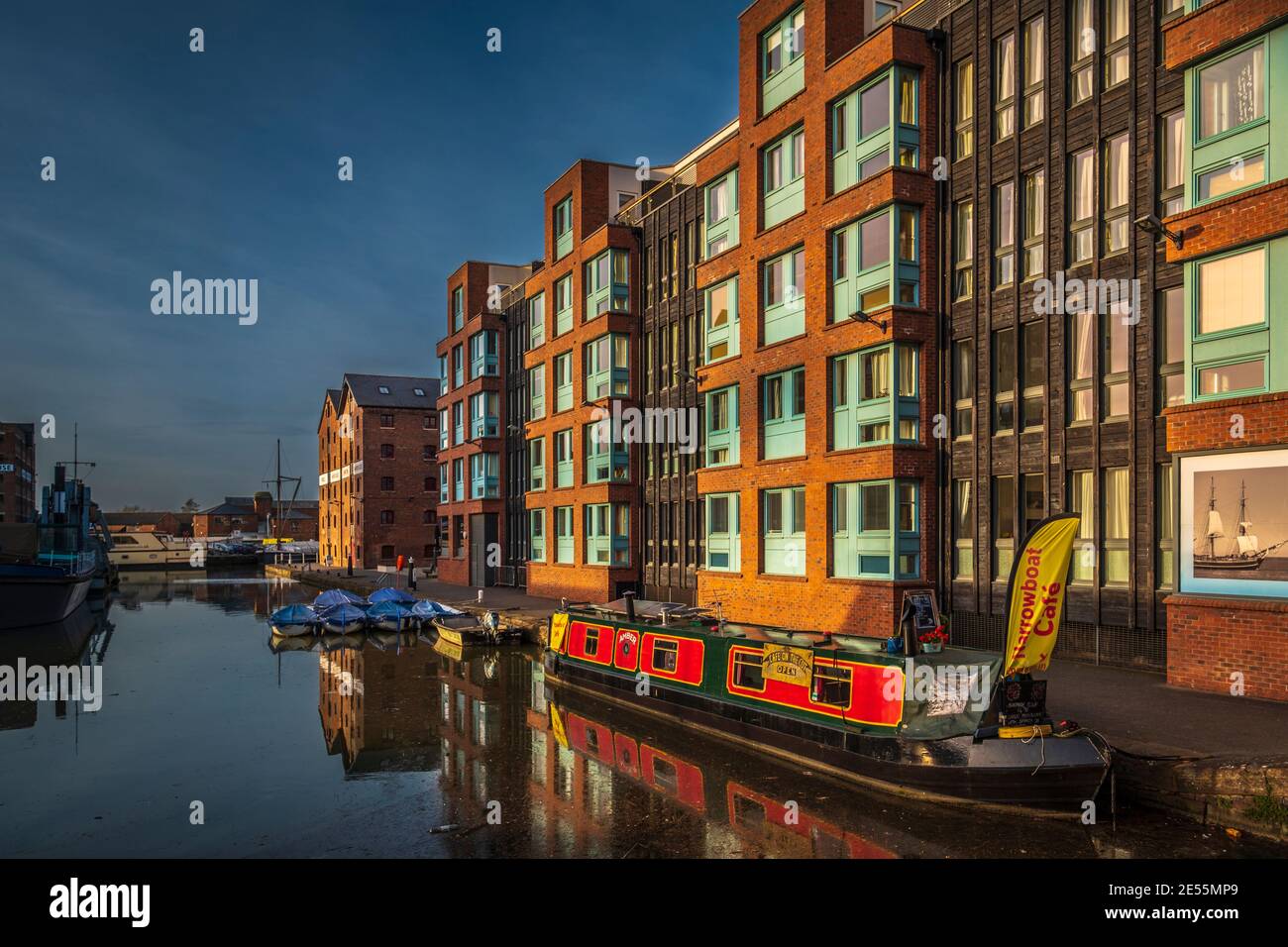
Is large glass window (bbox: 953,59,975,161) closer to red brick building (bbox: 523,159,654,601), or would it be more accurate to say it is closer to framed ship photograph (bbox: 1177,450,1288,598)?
framed ship photograph (bbox: 1177,450,1288,598)

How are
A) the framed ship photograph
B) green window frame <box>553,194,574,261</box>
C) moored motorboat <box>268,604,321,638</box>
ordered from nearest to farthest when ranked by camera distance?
1. the framed ship photograph
2. moored motorboat <box>268,604,321,638</box>
3. green window frame <box>553,194,574,261</box>

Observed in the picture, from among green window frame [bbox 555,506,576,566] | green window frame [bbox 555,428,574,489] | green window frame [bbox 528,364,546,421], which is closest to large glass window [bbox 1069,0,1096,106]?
green window frame [bbox 555,428,574,489]

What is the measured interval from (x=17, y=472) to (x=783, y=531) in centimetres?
9772

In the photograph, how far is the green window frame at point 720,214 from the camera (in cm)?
2508

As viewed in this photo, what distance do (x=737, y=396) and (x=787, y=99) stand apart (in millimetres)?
7940

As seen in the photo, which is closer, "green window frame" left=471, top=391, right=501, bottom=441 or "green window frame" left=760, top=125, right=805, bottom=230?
"green window frame" left=760, top=125, right=805, bottom=230

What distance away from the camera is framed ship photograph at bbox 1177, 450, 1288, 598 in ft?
41.1

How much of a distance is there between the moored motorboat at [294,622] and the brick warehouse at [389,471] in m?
32.9

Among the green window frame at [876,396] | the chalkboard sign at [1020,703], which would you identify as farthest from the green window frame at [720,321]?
the chalkboard sign at [1020,703]

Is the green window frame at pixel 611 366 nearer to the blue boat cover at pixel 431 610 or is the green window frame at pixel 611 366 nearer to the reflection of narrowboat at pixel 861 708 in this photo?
the blue boat cover at pixel 431 610

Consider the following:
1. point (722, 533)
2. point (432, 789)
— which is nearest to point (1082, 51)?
point (722, 533)

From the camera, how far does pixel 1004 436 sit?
17.7m

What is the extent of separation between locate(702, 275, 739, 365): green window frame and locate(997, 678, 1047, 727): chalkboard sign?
15.3 metres

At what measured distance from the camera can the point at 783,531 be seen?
2242 cm
